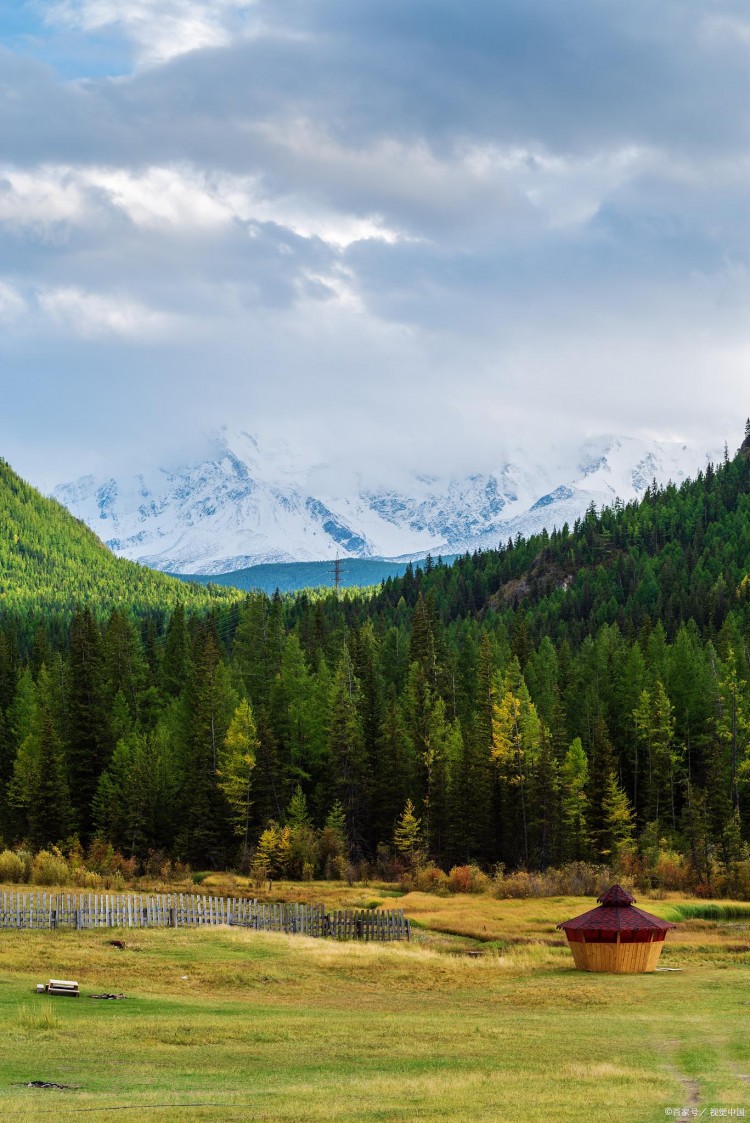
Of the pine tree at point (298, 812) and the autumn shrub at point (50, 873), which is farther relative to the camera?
the pine tree at point (298, 812)

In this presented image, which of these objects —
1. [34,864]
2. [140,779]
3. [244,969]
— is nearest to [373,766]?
[140,779]

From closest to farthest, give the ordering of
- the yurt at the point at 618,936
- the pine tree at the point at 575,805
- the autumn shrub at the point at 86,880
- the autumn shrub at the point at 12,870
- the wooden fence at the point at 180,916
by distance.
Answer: the yurt at the point at 618,936 → the wooden fence at the point at 180,916 → the autumn shrub at the point at 86,880 → the autumn shrub at the point at 12,870 → the pine tree at the point at 575,805

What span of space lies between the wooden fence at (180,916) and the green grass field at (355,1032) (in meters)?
2.38

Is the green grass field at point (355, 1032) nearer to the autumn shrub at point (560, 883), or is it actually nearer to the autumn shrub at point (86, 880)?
the autumn shrub at point (560, 883)

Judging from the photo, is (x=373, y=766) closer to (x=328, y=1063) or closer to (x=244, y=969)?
(x=244, y=969)

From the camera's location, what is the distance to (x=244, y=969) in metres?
47.7

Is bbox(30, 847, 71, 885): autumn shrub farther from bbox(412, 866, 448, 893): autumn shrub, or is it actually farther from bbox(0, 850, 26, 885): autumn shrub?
bbox(412, 866, 448, 893): autumn shrub

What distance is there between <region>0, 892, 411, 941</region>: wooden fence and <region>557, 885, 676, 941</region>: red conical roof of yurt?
12.6 meters

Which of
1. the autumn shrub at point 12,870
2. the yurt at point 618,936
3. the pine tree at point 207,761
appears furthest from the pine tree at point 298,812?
the yurt at point 618,936

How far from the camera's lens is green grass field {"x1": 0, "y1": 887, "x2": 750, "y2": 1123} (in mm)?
24797

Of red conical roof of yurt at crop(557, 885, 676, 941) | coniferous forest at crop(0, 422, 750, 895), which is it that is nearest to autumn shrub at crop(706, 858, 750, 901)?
coniferous forest at crop(0, 422, 750, 895)

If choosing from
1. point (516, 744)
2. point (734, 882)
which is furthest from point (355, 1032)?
point (516, 744)

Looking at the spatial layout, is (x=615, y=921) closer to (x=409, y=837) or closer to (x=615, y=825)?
(x=615, y=825)

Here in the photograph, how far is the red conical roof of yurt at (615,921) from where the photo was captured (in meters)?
53.2
